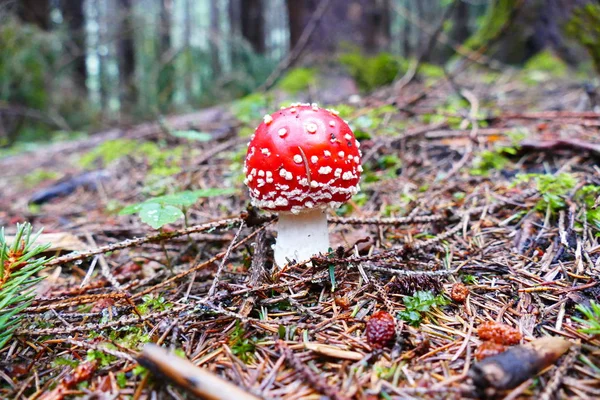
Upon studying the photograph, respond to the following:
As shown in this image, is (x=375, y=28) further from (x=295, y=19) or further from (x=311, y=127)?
(x=311, y=127)

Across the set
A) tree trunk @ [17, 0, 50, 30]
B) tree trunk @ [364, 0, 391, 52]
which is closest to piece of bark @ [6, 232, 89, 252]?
tree trunk @ [364, 0, 391, 52]

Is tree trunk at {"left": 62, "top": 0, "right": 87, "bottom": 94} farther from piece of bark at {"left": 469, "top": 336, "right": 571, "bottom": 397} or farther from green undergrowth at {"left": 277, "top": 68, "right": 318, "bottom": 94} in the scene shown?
piece of bark at {"left": 469, "top": 336, "right": 571, "bottom": 397}

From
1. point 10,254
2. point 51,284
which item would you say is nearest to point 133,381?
point 10,254

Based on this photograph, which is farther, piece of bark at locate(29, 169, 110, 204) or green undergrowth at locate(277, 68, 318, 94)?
green undergrowth at locate(277, 68, 318, 94)

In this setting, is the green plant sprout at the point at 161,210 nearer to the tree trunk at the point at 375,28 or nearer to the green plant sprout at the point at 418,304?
the green plant sprout at the point at 418,304

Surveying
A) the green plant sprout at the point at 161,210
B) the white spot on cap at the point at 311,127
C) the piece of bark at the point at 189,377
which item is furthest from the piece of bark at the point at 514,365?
the green plant sprout at the point at 161,210

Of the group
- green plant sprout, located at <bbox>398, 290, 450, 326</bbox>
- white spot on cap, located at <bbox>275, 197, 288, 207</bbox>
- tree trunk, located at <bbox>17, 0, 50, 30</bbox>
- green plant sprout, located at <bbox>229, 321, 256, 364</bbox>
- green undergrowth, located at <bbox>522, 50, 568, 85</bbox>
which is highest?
tree trunk, located at <bbox>17, 0, 50, 30</bbox>

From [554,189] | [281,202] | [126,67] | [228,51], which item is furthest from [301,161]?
[126,67]
